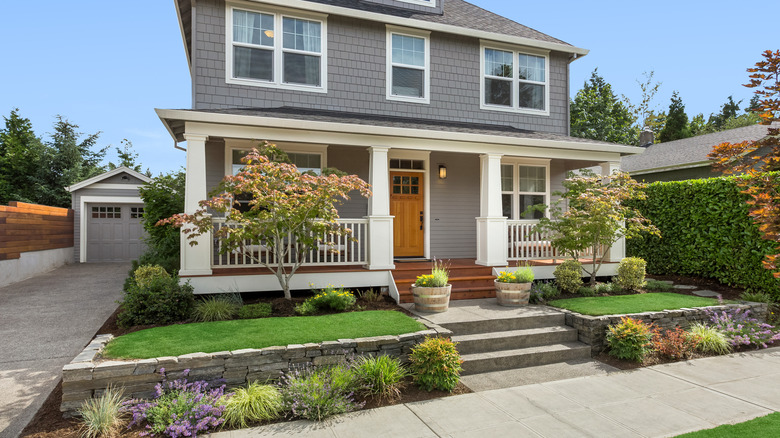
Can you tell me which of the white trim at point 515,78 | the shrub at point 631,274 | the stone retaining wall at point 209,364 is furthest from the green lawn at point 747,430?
the white trim at point 515,78

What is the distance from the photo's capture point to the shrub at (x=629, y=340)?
216 inches

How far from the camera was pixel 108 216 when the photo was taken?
1560 centimetres

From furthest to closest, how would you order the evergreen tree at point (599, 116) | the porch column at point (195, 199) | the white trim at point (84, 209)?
the evergreen tree at point (599, 116)
the white trim at point (84, 209)
the porch column at point (195, 199)

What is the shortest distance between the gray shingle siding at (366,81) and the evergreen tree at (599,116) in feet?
57.9

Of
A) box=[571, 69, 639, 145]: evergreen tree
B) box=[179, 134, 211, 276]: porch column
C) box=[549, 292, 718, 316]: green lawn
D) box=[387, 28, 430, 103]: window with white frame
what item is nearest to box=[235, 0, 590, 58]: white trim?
box=[387, 28, 430, 103]: window with white frame

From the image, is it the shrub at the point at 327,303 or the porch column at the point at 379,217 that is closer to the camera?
the shrub at the point at 327,303

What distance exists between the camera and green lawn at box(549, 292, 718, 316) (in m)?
6.38

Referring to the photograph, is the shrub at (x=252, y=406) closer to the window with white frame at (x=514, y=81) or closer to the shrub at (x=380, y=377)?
the shrub at (x=380, y=377)

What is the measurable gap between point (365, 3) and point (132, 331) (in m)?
8.49

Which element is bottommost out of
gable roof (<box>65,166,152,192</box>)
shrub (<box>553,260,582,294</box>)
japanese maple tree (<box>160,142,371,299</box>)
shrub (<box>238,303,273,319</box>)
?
shrub (<box>238,303,273,319</box>)

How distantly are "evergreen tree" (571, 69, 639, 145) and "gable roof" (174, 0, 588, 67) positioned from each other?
1723cm

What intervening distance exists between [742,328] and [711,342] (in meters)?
1.03

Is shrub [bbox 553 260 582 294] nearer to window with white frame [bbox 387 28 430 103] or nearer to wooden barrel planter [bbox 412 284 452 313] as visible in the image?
wooden barrel planter [bbox 412 284 452 313]

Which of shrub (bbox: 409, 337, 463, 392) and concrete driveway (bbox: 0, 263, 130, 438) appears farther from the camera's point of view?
shrub (bbox: 409, 337, 463, 392)
